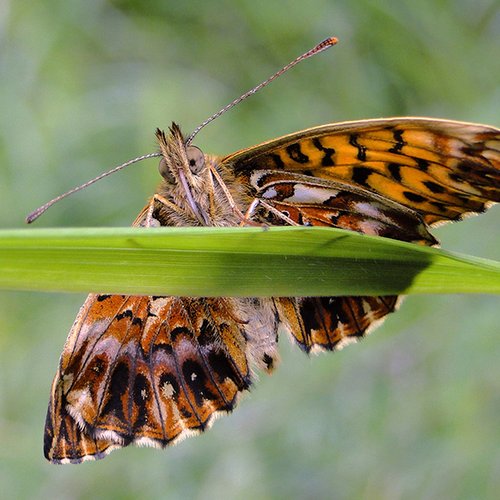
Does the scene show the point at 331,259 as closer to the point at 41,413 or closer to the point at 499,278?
the point at 499,278

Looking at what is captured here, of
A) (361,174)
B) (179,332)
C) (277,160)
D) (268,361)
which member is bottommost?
(268,361)

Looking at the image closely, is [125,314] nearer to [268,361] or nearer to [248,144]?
[268,361]

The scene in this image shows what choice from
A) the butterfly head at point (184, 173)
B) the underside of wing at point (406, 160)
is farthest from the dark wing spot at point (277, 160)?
the butterfly head at point (184, 173)

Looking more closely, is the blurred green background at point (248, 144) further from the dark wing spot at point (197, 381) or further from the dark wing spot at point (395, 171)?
A: the dark wing spot at point (395, 171)

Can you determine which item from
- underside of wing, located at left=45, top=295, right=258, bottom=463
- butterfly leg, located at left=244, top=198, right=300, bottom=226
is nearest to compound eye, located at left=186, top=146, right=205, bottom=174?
butterfly leg, located at left=244, top=198, right=300, bottom=226

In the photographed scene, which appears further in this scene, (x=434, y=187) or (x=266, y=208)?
(x=266, y=208)

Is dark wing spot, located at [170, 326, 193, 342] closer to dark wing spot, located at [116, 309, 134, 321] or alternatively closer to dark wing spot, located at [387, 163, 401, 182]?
dark wing spot, located at [116, 309, 134, 321]

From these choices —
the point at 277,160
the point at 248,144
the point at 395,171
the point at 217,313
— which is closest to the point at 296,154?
the point at 277,160
